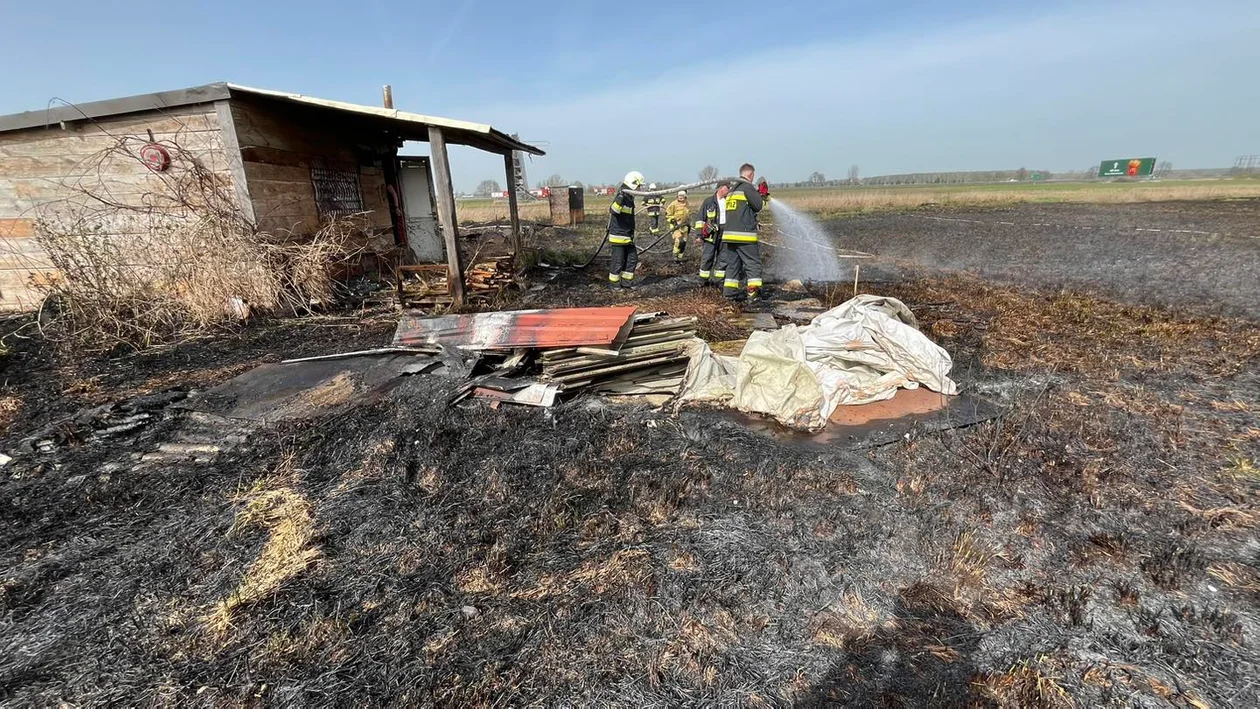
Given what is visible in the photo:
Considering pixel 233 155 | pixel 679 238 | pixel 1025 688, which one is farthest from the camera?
pixel 679 238

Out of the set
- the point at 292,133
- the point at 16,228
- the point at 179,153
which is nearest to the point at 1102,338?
the point at 292,133

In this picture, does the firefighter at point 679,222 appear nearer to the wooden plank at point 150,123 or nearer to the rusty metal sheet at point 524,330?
the rusty metal sheet at point 524,330

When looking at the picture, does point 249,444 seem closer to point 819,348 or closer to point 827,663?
point 827,663

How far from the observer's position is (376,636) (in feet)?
6.83

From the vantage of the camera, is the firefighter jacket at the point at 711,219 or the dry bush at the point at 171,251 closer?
the dry bush at the point at 171,251

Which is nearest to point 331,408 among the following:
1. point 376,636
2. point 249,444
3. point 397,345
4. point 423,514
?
point 249,444

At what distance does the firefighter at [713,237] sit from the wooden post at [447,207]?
4.20 metres

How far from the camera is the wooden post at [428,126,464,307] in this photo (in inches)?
288

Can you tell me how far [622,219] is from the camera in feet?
26.8

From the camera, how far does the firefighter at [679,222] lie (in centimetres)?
1223

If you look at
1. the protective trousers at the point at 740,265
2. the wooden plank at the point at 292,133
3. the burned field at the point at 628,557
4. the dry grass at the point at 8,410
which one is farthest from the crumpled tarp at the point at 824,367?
the wooden plank at the point at 292,133

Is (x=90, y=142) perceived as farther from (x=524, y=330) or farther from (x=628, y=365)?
(x=628, y=365)

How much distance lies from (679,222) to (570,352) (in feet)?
30.4

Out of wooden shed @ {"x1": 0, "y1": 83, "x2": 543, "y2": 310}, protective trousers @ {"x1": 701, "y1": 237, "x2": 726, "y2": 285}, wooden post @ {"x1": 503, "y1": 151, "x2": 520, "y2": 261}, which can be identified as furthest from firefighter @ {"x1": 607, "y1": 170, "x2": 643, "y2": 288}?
wooden post @ {"x1": 503, "y1": 151, "x2": 520, "y2": 261}
